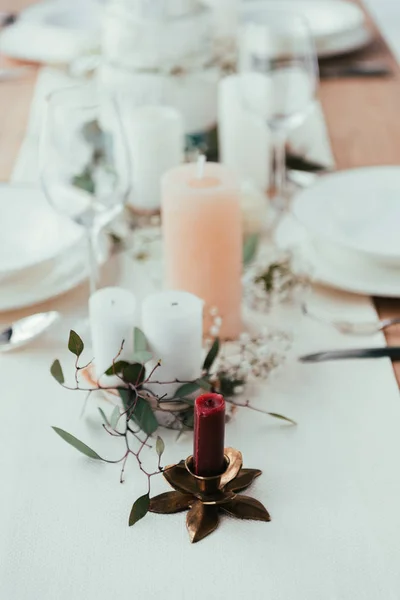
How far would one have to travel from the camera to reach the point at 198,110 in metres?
1.53

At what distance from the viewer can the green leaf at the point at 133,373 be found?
860 millimetres

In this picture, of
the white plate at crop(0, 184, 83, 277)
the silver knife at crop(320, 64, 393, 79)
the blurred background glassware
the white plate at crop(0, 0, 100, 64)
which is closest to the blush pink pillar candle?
the white plate at crop(0, 184, 83, 277)

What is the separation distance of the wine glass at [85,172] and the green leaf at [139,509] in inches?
14.8

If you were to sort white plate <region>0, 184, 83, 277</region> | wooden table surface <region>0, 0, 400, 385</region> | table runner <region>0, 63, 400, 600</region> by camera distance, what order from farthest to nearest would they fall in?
wooden table surface <region>0, 0, 400, 385</region> < white plate <region>0, 184, 83, 277</region> < table runner <region>0, 63, 400, 600</region>

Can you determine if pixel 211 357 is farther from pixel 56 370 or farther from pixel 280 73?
pixel 280 73

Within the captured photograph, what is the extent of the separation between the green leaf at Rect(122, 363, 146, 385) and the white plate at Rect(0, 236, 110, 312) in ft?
0.83

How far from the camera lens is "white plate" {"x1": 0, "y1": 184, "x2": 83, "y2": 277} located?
1182 mm

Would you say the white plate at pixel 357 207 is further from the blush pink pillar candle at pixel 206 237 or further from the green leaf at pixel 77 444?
the green leaf at pixel 77 444

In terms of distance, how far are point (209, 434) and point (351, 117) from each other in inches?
45.8

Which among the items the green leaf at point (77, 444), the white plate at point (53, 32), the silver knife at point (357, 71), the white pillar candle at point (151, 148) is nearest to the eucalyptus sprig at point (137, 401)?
Result: the green leaf at point (77, 444)

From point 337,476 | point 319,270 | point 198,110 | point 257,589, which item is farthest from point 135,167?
point 257,589

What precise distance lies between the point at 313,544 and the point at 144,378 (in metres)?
0.24

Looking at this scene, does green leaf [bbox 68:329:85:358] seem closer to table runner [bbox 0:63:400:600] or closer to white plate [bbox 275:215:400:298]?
table runner [bbox 0:63:400:600]

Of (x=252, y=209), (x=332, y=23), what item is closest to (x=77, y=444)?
(x=252, y=209)
